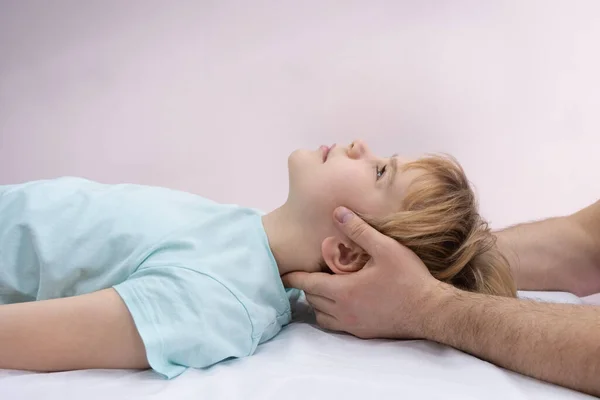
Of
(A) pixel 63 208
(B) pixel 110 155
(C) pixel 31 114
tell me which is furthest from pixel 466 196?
(C) pixel 31 114

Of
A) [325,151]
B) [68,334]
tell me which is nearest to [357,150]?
[325,151]

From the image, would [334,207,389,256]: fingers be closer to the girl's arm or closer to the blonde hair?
the blonde hair

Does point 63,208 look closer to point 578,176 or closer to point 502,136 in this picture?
point 502,136

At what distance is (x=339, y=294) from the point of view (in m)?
1.12

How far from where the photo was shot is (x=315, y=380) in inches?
35.4

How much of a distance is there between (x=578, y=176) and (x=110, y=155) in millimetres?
1761

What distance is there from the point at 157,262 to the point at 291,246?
298 millimetres

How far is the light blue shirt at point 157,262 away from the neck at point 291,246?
1.1 inches

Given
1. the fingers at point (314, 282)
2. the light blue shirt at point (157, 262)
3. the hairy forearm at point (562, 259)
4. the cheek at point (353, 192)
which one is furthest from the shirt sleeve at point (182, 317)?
the hairy forearm at point (562, 259)

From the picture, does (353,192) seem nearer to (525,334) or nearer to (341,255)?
(341,255)

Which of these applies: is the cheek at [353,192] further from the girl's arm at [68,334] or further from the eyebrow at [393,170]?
the girl's arm at [68,334]

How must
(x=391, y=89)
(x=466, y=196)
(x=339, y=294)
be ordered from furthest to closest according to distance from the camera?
(x=391, y=89) → (x=466, y=196) → (x=339, y=294)

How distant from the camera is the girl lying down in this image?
0.95m

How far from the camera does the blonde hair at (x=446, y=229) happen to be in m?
1.15
